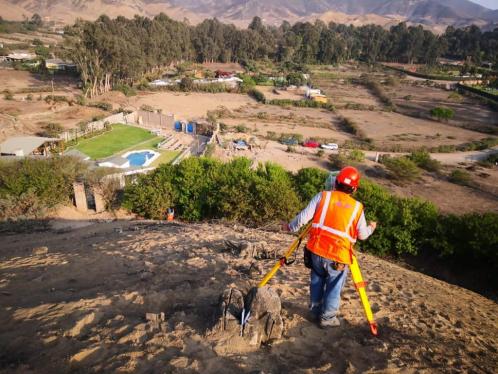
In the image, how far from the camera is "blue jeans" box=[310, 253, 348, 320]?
447 cm

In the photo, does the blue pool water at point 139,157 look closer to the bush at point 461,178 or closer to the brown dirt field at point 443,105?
the bush at point 461,178

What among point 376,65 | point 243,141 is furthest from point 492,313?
point 376,65

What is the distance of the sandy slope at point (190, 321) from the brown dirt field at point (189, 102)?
3737cm

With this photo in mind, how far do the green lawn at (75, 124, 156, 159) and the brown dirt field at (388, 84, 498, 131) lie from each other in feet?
125

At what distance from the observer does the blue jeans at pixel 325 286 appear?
447 cm

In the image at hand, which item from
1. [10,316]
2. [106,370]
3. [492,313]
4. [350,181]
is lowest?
[492,313]

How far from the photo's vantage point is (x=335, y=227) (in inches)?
169

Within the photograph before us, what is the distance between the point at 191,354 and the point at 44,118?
38.8 metres

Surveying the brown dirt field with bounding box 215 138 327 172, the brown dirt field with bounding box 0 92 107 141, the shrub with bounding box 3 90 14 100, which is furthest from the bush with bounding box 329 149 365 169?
the shrub with bounding box 3 90 14 100

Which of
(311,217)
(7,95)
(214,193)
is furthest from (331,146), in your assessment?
(7,95)

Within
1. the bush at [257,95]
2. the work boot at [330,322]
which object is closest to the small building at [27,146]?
the work boot at [330,322]

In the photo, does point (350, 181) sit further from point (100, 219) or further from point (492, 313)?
point (100, 219)

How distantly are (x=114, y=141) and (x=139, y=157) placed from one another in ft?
19.5

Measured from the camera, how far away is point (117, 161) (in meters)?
22.2
